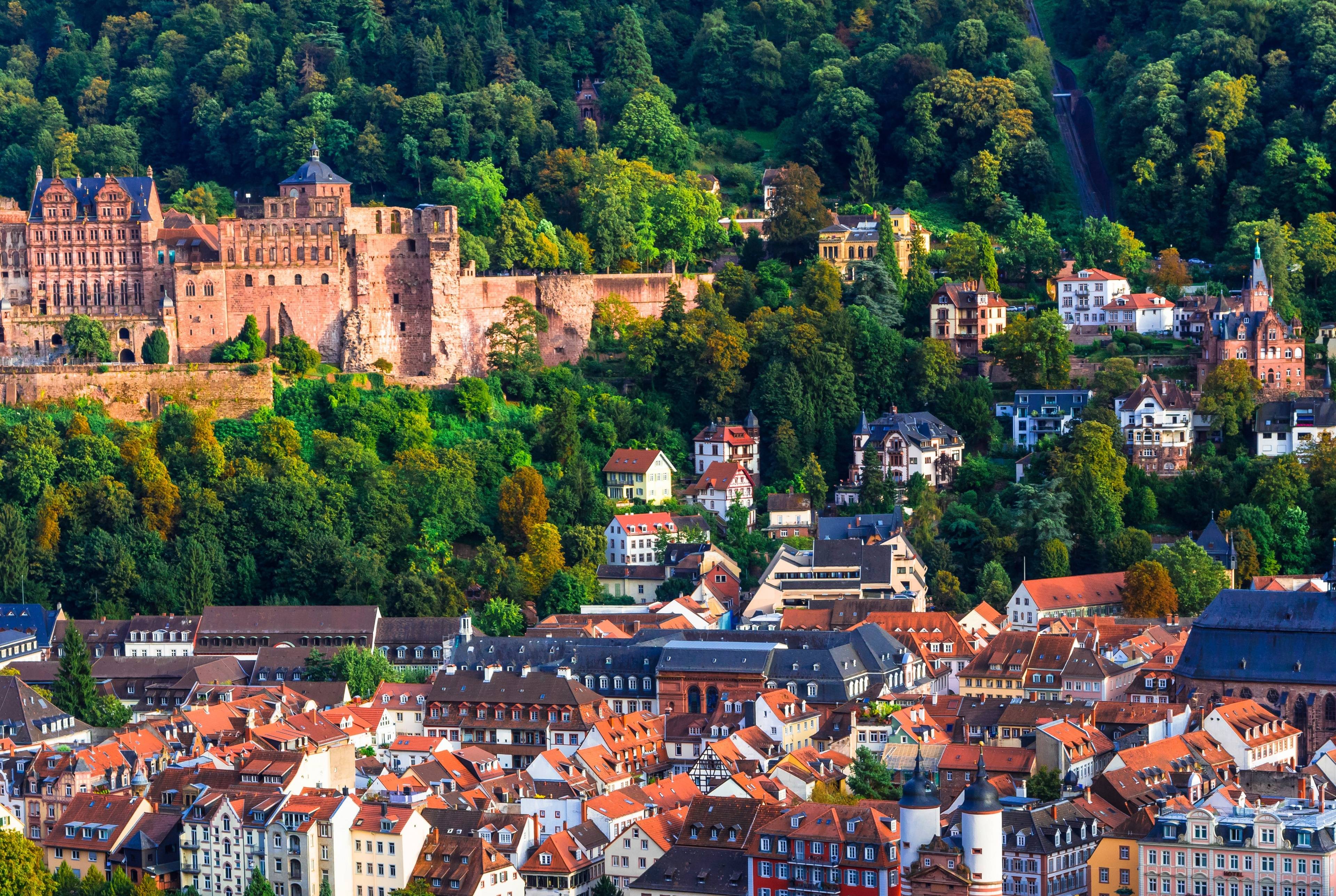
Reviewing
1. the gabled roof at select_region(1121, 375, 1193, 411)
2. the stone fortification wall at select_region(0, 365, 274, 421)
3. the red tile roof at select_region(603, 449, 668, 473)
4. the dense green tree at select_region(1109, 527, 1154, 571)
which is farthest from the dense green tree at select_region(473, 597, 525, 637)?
the gabled roof at select_region(1121, 375, 1193, 411)

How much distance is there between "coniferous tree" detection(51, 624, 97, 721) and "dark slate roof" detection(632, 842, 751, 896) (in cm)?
2209

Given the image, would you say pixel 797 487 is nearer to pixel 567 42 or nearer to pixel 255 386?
pixel 255 386

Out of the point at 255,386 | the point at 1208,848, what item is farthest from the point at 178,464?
the point at 1208,848

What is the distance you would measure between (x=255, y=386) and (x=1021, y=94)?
36.7 metres

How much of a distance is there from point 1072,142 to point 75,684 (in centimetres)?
5356

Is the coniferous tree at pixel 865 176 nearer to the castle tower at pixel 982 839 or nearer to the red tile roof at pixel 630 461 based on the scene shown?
the red tile roof at pixel 630 461

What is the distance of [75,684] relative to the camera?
7531 centimetres

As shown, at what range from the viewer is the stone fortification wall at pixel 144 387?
8694 cm

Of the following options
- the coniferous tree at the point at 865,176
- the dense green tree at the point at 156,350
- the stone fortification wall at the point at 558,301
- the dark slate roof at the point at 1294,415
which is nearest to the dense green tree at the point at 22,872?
the dense green tree at the point at 156,350

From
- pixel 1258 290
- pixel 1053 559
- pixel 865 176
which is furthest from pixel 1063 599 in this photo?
pixel 865 176

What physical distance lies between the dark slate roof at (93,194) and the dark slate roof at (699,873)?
1558 inches

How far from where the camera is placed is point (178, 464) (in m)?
85.4

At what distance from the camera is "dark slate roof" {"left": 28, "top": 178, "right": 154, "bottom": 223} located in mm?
91562

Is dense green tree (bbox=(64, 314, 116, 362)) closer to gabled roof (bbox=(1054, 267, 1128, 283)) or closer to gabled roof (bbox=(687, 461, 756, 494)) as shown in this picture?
gabled roof (bbox=(687, 461, 756, 494))
